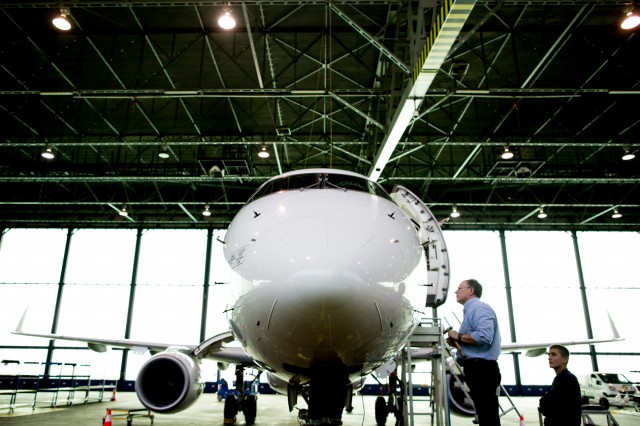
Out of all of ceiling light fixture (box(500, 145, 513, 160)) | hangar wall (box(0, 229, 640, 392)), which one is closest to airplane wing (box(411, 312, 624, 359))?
ceiling light fixture (box(500, 145, 513, 160))

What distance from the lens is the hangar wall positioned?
2395cm

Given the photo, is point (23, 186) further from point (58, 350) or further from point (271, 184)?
point (271, 184)

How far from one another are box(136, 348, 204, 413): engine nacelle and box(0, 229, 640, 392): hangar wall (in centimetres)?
1629

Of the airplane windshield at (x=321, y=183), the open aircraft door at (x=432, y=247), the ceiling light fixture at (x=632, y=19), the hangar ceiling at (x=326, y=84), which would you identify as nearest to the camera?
the airplane windshield at (x=321, y=183)

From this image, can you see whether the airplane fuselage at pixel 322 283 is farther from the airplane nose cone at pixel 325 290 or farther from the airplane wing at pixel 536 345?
the airplane wing at pixel 536 345

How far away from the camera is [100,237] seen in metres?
26.7

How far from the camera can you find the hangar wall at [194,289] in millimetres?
23953

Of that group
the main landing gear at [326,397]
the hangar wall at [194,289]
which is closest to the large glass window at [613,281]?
the hangar wall at [194,289]

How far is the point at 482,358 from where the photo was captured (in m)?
4.39

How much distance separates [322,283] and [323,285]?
2 cm

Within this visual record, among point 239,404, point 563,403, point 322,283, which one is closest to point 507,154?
point 239,404

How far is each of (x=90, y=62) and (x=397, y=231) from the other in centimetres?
1362

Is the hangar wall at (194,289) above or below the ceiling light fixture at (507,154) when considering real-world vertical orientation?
below

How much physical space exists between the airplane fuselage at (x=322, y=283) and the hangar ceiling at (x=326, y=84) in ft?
17.1
